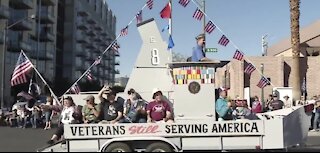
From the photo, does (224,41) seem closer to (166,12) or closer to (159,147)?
(166,12)

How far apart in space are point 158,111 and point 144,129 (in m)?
0.86

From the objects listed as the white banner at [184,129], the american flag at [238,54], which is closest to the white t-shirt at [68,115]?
the white banner at [184,129]

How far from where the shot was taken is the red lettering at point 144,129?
30.7 feet

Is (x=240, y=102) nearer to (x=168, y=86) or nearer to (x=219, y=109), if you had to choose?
(x=168, y=86)

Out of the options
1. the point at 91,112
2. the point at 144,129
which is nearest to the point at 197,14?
the point at 91,112

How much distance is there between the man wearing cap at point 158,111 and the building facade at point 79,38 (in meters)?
72.8

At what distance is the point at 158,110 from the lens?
10.1 m

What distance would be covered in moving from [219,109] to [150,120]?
4.98 feet

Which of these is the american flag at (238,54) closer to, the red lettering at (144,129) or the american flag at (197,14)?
the american flag at (197,14)

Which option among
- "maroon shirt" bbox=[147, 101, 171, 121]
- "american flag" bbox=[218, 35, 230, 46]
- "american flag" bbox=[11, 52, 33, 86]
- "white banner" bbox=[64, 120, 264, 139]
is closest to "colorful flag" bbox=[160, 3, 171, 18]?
"american flag" bbox=[218, 35, 230, 46]

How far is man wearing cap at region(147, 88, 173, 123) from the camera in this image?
33.1 feet

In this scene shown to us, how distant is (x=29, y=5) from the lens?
64.9m

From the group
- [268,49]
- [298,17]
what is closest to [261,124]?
[298,17]

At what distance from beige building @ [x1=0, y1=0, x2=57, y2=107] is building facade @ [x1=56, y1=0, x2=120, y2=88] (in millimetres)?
7583
